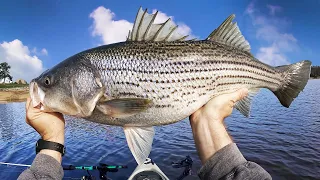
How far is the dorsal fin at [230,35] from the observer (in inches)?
144

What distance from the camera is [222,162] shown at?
2.71m

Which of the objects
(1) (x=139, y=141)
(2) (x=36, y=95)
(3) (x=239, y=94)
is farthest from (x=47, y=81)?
(3) (x=239, y=94)

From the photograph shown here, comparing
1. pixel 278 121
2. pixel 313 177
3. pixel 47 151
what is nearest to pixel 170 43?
pixel 47 151

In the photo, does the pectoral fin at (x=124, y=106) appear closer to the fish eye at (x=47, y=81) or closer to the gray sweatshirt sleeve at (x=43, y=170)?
the fish eye at (x=47, y=81)

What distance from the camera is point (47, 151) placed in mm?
3287

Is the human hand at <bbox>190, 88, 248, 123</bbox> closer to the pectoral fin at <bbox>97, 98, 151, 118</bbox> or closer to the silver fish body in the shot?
the silver fish body

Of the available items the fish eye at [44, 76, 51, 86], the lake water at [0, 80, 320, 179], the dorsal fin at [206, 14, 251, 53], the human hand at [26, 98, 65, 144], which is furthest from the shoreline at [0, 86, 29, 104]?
the dorsal fin at [206, 14, 251, 53]

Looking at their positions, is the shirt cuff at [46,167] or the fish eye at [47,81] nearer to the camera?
the shirt cuff at [46,167]

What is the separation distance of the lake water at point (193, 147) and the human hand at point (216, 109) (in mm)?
7991

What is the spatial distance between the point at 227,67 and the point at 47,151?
2405 mm

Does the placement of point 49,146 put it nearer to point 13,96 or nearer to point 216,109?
point 216,109

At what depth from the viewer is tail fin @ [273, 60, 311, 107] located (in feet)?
13.0

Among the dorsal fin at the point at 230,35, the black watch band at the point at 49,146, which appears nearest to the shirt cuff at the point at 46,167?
the black watch band at the point at 49,146

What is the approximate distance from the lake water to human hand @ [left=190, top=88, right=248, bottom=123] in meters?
7.99
